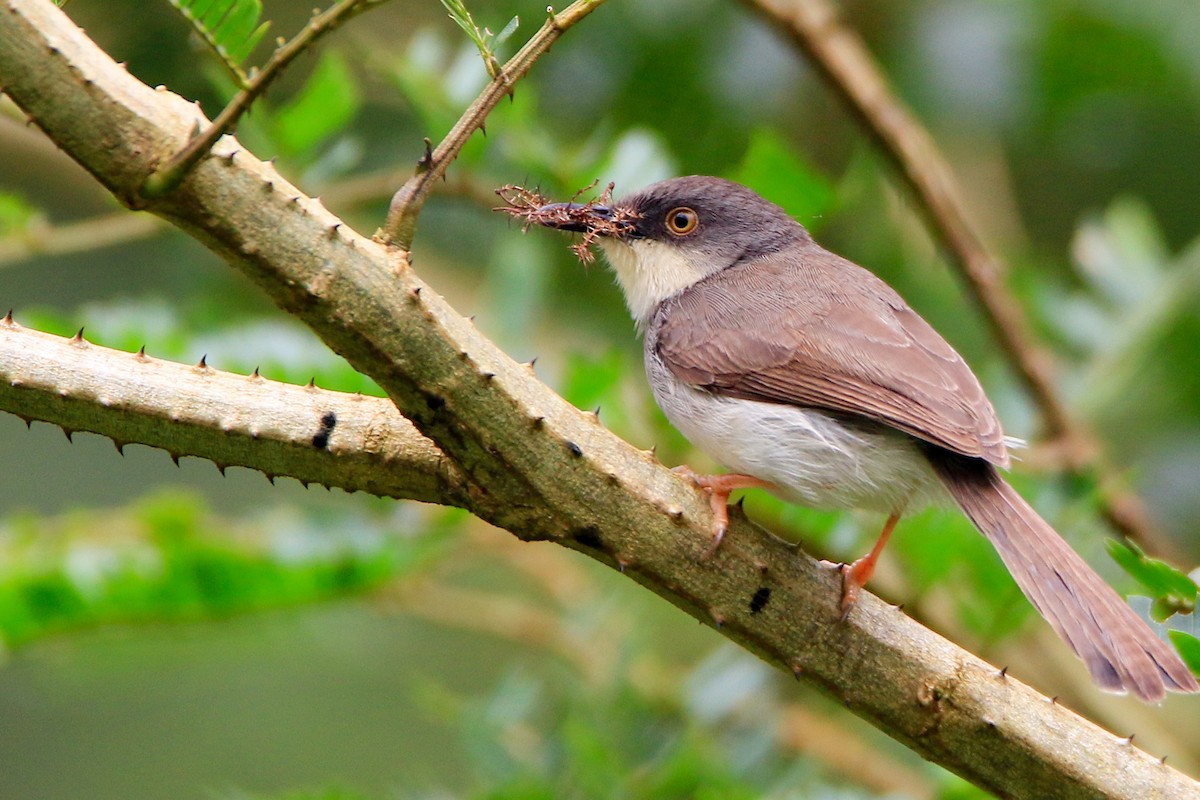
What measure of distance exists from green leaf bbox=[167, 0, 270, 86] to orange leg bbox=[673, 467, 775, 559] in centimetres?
109

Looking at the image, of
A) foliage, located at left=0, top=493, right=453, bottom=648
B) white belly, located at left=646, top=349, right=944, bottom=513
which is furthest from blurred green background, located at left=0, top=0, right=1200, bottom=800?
white belly, located at left=646, top=349, right=944, bottom=513

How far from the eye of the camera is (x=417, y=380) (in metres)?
1.93

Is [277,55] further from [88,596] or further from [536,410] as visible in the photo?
[88,596]

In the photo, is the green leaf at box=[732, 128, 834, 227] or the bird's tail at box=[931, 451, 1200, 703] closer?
the bird's tail at box=[931, 451, 1200, 703]

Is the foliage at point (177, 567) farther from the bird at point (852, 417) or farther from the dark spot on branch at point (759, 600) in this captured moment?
the dark spot on branch at point (759, 600)

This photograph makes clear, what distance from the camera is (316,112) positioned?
357cm

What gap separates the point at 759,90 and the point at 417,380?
3.82 m

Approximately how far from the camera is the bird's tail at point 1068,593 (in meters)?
2.36

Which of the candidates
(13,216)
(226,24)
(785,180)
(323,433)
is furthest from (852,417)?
(13,216)

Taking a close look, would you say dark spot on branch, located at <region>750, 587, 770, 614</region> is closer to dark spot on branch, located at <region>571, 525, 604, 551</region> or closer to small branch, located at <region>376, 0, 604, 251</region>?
dark spot on branch, located at <region>571, 525, 604, 551</region>

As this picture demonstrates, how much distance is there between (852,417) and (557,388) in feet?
3.46

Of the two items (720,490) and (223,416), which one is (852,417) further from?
(223,416)

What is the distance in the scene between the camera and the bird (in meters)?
2.55

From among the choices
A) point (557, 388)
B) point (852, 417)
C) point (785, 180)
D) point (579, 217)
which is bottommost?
point (557, 388)
